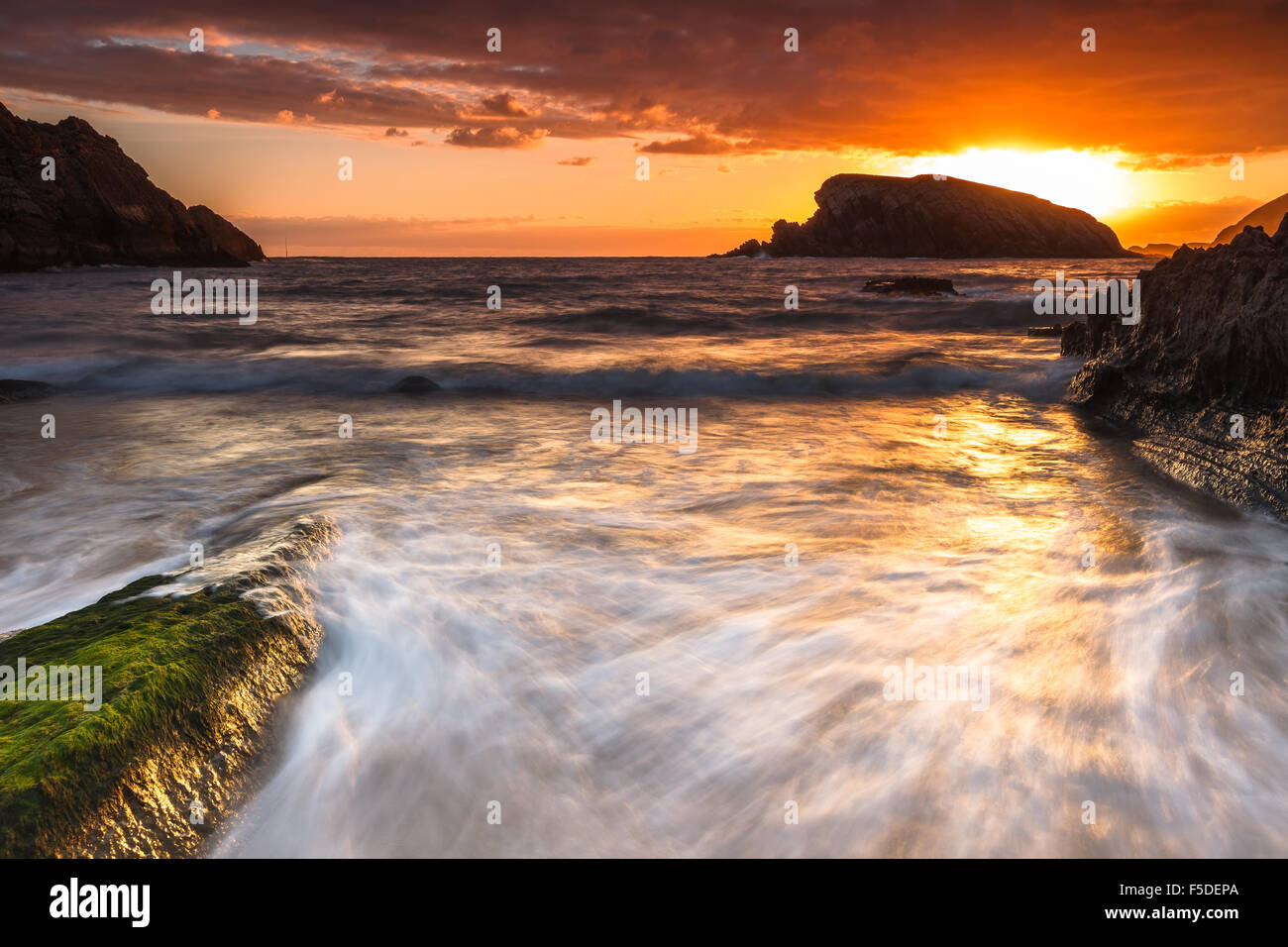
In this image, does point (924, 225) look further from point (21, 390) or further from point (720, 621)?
point (720, 621)

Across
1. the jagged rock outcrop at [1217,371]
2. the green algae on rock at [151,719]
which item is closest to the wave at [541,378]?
the jagged rock outcrop at [1217,371]

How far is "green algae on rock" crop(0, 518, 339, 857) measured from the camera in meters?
2.29

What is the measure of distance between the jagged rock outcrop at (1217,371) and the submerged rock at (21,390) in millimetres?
15011

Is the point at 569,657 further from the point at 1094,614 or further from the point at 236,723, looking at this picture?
the point at 1094,614

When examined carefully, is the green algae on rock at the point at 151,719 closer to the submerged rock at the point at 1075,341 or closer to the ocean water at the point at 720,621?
the ocean water at the point at 720,621

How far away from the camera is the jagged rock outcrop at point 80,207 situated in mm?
53906

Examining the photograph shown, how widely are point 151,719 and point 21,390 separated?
11705 millimetres

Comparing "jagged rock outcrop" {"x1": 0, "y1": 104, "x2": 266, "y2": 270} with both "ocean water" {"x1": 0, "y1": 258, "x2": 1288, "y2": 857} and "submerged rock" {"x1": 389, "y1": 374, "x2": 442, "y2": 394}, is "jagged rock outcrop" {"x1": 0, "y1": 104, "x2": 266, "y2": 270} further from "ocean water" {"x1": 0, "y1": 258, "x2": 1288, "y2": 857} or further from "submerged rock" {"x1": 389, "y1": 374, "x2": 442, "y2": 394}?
"ocean water" {"x1": 0, "y1": 258, "x2": 1288, "y2": 857}

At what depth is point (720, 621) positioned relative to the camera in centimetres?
460

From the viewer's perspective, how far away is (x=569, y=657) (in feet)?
13.8

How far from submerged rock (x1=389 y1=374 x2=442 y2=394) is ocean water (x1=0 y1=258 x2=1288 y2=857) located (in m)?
2.37
